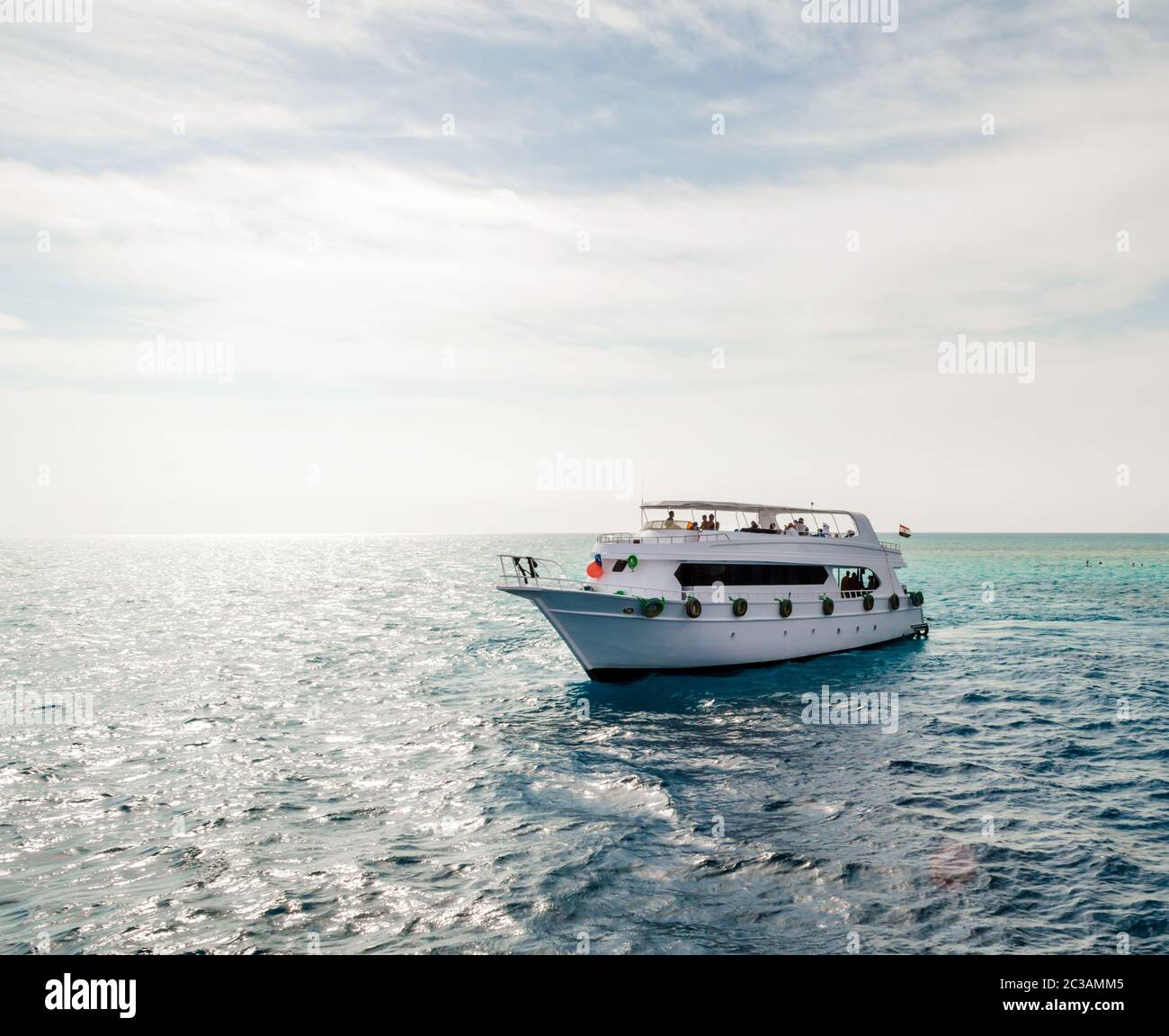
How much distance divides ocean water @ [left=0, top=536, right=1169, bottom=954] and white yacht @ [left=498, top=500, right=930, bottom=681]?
1177 mm

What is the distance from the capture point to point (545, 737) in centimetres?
2086

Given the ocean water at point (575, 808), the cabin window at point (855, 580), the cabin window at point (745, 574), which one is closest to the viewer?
the ocean water at point (575, 808)

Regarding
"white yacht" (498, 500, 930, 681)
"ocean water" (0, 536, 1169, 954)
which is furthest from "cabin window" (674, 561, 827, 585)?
"ocean water" (0, 536, 1169, 954)

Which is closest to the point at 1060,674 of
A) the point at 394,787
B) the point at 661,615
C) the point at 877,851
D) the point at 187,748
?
the point at 661,615

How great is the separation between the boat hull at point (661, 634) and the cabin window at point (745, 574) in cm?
103

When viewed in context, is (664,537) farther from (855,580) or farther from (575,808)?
(575,808)

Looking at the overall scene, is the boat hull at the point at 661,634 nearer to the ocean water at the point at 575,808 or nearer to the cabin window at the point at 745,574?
the ocean water at the point at 575,808

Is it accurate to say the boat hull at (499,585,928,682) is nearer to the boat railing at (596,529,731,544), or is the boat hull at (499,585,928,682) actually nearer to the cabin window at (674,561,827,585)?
the cabin window at (674,561,827,585)

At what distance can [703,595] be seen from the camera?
26922 millimetres

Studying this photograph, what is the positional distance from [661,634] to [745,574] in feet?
14.7

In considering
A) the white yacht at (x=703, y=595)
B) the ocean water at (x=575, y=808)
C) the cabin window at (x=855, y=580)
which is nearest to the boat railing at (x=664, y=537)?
the white yacht at (x=703, y=595)

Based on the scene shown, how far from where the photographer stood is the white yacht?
2567 centimetres

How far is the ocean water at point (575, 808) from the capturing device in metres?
10.8
